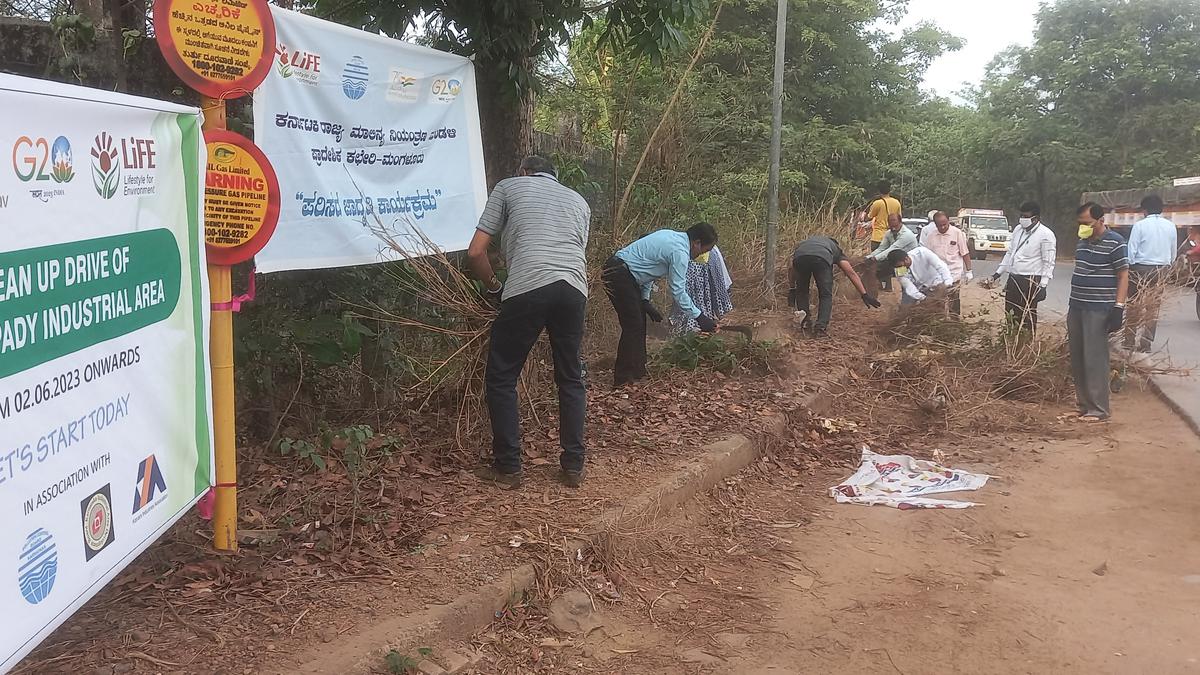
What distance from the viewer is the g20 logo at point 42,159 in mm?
1876

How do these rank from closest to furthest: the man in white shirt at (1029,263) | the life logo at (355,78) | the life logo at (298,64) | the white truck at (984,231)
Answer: the life logo at (298,64)
the life logo at (355,78)
the man in white shirt at (1029,263)
the white truck at (984,231)

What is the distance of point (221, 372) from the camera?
125 inches

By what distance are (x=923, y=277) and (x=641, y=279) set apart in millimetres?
4280

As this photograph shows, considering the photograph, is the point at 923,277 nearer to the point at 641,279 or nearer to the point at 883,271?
the point at 883,271

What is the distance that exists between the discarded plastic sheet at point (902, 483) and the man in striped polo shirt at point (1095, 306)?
2.13 metres

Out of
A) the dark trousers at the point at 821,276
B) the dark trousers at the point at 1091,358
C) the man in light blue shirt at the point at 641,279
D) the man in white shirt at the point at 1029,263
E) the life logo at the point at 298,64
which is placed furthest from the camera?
the dark trousers at the point at 821,276

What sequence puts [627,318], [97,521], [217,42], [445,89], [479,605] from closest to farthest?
[97,521] < [217,42] < [479,605] < [445,89] < [627,318]

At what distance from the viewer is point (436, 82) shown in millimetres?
4777

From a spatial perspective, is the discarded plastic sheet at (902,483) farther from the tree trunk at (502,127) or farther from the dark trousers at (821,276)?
the dark trousers at (821,276)

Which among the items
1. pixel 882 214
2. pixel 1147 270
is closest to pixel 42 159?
A: pixel 1147 270

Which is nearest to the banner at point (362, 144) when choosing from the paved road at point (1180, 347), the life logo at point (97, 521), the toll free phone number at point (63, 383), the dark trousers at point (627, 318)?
the toll free phone number at point (63, 383)

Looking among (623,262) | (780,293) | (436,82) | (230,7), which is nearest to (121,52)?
(230,7)

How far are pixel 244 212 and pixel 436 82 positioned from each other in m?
1.93

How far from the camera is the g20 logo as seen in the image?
188 cm
